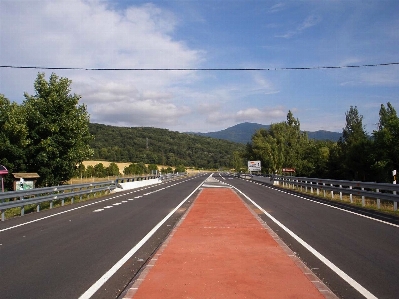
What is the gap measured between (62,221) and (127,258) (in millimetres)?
7171

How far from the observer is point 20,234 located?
12.1 m

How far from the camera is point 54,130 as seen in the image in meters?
33.9

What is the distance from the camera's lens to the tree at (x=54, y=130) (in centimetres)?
3431

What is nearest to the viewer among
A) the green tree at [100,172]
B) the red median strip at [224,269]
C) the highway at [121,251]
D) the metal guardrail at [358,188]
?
the red median strip at [224,269]

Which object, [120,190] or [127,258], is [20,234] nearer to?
[127,258]

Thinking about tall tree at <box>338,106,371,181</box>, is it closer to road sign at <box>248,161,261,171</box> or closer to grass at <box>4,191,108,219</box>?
road sign at <box>248,161,261,171</box>

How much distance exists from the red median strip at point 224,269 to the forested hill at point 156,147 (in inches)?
3441

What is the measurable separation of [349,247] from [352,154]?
54.5m

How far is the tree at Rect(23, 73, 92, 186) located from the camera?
34.3 metres

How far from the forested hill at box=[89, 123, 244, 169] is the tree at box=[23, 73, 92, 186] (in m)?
60.6

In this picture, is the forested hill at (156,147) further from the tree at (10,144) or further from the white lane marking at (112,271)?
the white lane marking at (112,271)

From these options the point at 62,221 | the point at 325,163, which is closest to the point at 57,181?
the point at 62,221

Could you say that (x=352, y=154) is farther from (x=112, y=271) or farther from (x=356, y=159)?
(x=112, y=271)

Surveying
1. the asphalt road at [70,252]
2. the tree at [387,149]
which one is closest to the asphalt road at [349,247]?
the asphalt road at [70,252]
